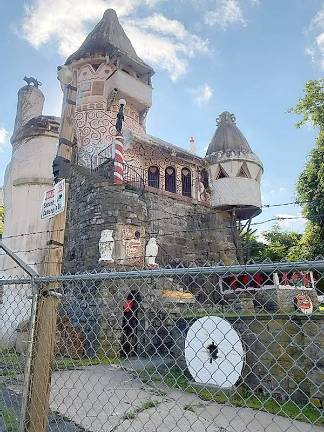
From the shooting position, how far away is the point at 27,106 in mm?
14125

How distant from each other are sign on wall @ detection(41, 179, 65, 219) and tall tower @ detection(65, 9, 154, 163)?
11466 mm

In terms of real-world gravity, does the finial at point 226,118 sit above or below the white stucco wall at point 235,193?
above

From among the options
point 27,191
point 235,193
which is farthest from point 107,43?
point 235,193

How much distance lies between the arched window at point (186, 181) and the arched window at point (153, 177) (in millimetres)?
1341

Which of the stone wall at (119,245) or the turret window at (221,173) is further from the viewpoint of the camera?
the turret window at (221,173)

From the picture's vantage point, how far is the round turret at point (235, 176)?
1603 centimetres

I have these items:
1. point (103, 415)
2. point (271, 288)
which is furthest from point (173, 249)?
point (103, 415)

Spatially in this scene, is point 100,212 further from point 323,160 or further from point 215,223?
point 323,160

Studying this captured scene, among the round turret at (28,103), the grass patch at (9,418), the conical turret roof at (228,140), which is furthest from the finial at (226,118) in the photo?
the grass patch at (9,418)

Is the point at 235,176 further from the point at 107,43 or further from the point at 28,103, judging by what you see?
the point at 28,103

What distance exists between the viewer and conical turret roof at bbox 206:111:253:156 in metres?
16.8

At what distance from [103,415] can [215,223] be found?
483 inches

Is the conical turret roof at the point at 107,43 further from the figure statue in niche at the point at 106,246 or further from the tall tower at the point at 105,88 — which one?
the figure statue in niche at the point at 106,246

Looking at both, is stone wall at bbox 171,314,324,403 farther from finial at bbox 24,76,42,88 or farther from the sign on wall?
finial at bbox 24,76,42,88
